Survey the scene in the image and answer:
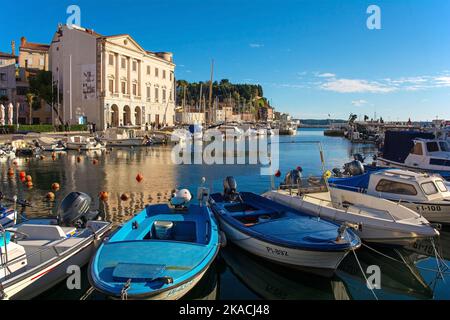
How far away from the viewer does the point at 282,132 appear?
504 feet

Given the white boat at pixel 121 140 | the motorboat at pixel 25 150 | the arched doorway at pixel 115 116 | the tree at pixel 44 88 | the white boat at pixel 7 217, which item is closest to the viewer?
the white boat at pixel 7 217

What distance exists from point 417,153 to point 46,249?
83.7 feet

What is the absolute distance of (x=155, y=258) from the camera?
950cm

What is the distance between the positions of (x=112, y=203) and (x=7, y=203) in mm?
5754

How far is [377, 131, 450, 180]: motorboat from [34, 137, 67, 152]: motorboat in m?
41.2

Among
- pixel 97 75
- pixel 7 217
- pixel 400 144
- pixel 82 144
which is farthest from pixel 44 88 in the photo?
pixel 7 217

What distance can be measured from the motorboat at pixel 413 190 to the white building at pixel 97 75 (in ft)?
210

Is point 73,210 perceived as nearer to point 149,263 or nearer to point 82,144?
point 149,263

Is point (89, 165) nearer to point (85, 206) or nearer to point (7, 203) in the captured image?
point (7, 203)

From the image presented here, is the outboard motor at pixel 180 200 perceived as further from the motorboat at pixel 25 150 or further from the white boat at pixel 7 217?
the motorboat at pixel 25 150

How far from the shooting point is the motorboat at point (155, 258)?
27.1 feet

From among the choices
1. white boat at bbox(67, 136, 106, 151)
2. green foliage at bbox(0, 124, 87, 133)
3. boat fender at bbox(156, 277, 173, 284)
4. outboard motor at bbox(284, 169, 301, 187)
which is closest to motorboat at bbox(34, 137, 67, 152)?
white boat at bbox(67, 136, 106, 151)

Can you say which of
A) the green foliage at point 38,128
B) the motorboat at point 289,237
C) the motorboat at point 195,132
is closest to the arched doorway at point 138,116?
the motorboat at point 195,132

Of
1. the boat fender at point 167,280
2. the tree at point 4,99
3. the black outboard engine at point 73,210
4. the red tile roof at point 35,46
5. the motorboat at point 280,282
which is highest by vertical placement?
the red tile roof at point 35,46
